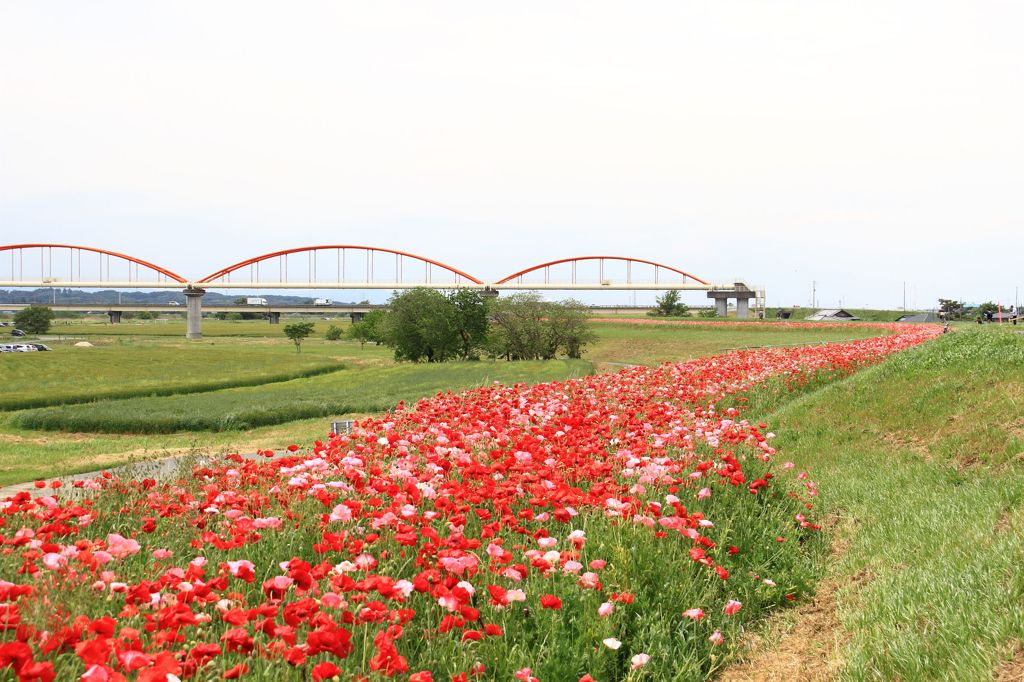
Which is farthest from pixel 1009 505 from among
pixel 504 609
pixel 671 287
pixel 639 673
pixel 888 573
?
pixel 671 287

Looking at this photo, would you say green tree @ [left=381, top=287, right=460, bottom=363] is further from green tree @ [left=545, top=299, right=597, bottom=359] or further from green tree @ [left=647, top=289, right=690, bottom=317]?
green tree @ [left=647, top=289, right=690, bottom=317]

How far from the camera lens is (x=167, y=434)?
88.7 feet

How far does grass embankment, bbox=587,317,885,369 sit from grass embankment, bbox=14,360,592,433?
15.4 metres

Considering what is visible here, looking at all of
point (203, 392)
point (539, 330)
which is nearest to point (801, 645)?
point (203, 392)

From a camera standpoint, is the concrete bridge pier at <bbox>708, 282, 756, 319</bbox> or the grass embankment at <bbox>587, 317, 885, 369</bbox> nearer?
the grass embankment at <bbox>587, 317, 885, 369</bbox>

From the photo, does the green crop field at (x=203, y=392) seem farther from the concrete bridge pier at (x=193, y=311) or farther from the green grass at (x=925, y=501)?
the concrete bridge pier at (x=193, y=311)

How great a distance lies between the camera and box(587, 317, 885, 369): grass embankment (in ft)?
182

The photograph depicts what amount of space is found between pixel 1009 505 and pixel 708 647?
459 centimetres

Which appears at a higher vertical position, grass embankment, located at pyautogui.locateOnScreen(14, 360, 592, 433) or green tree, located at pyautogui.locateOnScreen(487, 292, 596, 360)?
green tree, located at pyautogui.locateOnScreen(487, 292, 596, 360)

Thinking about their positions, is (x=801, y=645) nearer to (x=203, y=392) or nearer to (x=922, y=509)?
(x=922, y=509)

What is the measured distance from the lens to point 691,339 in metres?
64.7

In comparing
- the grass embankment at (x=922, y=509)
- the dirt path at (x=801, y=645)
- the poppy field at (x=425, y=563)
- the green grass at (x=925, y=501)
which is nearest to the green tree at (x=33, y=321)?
the poppy field at (x=425, y=563)

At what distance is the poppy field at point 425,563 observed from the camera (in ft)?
13.0

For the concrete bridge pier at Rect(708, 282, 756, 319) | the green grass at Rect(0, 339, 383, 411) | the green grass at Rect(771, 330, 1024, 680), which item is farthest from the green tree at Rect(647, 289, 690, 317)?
the green grass at Rect(771, 330, 1024, 680)
